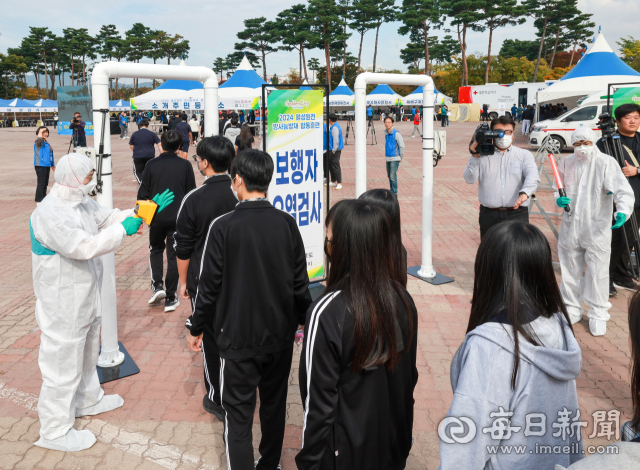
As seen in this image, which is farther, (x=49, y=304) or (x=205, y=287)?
(x=49, y=304)

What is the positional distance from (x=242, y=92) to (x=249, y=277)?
17.8 meters

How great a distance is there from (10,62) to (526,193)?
242 feet

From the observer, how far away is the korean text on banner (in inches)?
186

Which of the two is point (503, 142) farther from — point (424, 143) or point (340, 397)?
point (340, 397)

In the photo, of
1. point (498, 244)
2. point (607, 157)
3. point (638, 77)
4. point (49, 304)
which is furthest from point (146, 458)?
point (638, 77)

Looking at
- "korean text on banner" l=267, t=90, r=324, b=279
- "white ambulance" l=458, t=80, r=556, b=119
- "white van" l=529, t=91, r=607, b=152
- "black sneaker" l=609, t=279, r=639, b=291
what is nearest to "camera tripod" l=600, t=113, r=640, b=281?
"black sneaker" l=609, t=279, r=639, b=291

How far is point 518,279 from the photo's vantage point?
5.75 ft

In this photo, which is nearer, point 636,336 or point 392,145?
point 636,336

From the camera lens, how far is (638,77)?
60.3 ft

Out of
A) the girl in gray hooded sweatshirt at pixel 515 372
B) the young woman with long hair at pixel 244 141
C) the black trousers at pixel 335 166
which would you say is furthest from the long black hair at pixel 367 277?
the black trousers at pixel 335 166

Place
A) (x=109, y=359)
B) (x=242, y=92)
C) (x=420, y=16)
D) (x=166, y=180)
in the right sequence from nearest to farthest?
(x=109, y=359), (x=166, y=180), (x=242, y=92), (x=420, y=16)

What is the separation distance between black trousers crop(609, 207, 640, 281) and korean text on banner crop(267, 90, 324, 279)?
→ 133 inches

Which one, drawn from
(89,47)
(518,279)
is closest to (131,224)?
(518,279)

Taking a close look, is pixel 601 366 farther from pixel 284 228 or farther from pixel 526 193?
pixel 284 228
